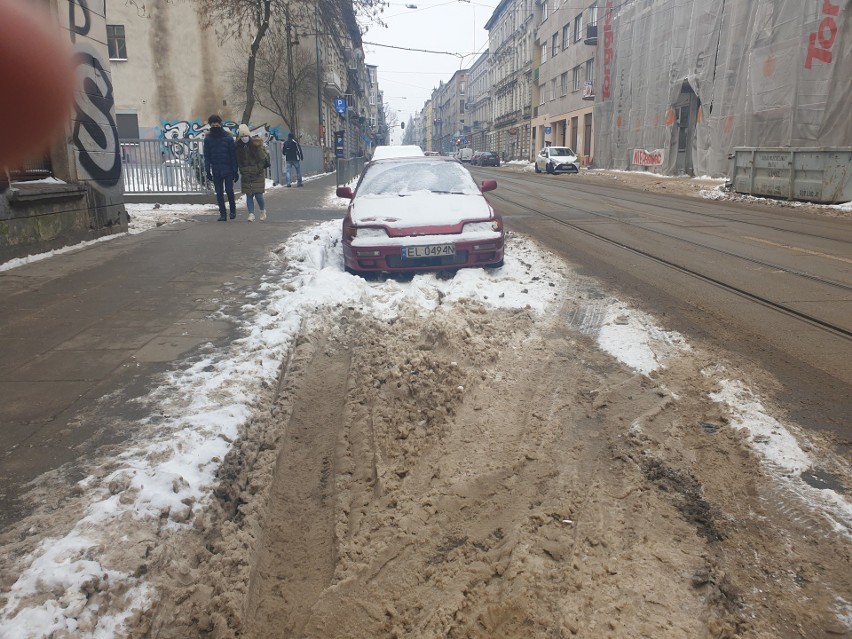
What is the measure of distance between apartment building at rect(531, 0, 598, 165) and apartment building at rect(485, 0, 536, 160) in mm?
3033

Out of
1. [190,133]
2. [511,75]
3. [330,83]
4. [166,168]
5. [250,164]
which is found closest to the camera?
[250,164]

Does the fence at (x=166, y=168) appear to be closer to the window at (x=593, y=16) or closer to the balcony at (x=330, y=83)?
the balcony at (x=330, y=83)

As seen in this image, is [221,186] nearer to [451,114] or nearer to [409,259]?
[409,259]

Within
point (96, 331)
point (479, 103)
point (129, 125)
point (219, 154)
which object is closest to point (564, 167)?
point (129, 125)

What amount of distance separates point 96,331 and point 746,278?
662 centimetres

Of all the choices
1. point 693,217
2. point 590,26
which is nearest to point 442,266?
point 693,217

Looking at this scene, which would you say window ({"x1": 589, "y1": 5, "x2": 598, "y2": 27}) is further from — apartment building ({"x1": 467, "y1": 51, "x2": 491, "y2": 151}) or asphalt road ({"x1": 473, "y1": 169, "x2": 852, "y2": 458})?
apartment building ({"x1": 467, "y1": 51, "x2": 491, "y2": 151})

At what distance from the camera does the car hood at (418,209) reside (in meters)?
7.05

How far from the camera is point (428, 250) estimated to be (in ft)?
22.4

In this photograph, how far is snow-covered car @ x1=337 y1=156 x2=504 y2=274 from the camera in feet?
22.4

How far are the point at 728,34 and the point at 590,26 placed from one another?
18222 millimetres

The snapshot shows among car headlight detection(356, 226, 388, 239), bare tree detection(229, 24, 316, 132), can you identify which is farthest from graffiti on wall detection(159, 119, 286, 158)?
car headlight detection(356, 226, 388, 239)

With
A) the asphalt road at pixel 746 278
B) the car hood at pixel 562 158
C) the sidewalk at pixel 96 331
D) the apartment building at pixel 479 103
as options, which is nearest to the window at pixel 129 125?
the car hood at pixel 562 158

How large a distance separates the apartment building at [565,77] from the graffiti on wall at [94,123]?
36.2m
